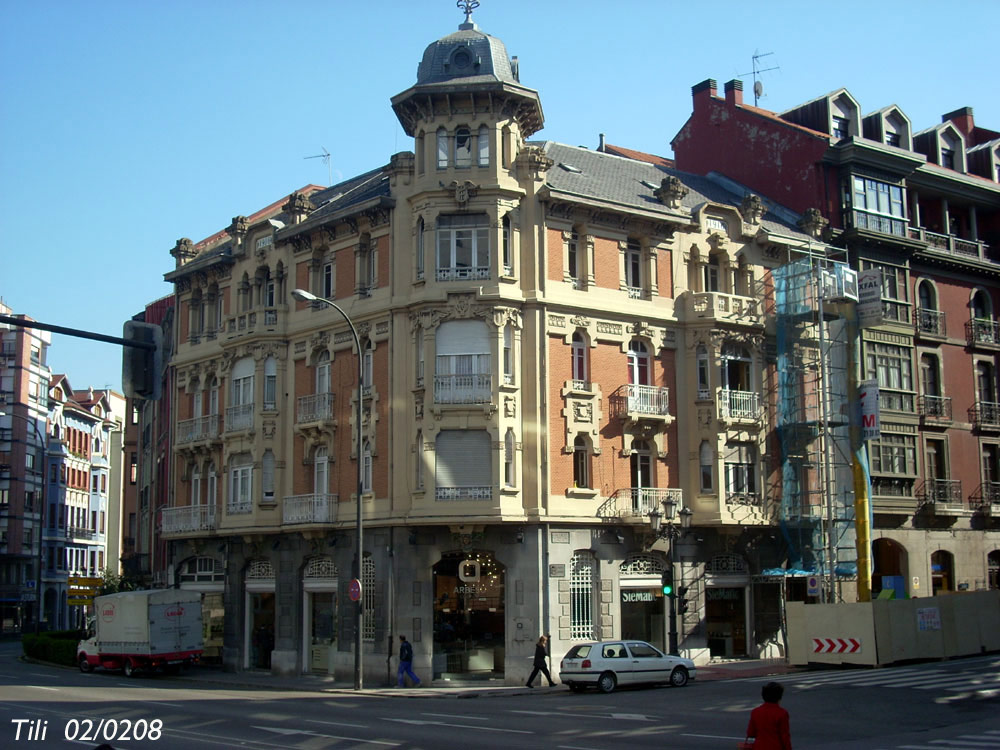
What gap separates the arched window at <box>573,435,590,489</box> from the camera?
1475 inches

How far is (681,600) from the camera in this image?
38.4 metres

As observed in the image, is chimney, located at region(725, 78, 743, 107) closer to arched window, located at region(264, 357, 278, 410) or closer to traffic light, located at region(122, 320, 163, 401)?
arched window, located at region(264, 357, 278, 410)

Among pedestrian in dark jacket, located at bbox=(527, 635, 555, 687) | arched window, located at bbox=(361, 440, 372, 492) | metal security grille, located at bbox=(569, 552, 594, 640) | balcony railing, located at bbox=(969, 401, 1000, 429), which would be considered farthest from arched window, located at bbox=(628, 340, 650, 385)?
balcony railing, located at bbox=(969, 401, 1000, 429)

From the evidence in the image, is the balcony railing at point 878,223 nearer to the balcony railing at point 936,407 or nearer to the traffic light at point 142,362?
the balcony railing at point 936,407

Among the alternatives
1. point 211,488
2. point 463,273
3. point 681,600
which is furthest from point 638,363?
point 211,488

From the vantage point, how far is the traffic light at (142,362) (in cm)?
1541

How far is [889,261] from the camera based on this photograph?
47281 mm

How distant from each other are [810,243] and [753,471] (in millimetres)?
9733

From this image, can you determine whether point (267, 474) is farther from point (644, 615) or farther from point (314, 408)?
point (644, 615)

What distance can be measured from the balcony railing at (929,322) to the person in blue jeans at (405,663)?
2631 cm

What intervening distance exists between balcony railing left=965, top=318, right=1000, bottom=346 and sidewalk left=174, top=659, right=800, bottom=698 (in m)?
19.0

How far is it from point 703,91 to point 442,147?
66.4ft

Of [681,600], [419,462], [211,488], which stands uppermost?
[419,462]

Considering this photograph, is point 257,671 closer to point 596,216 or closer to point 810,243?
point 596,216
